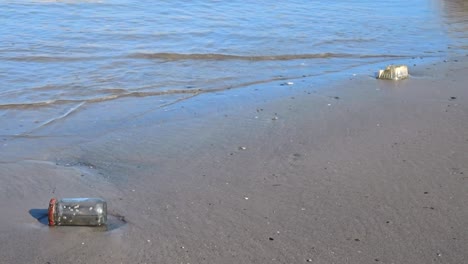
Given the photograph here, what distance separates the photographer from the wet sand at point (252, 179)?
4.47m

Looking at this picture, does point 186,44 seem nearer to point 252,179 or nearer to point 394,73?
point 394,73

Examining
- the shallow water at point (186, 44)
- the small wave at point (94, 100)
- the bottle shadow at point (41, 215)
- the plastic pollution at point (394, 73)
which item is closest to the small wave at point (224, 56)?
the shallow water at point (186, 44)

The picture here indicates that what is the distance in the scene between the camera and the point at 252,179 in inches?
222

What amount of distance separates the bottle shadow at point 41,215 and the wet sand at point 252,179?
1 centimetres

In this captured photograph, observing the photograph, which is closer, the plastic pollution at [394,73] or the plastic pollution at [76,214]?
the plastic pollution at [76,214]

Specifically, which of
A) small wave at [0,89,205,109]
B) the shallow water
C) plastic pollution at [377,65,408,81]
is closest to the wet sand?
small wave at [0,89,205,109]

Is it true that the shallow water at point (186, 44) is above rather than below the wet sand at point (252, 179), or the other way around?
below

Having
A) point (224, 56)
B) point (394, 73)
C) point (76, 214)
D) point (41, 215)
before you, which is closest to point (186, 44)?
point (224, 56)

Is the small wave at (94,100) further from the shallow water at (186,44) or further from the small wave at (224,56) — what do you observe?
the small wave at (224,56)

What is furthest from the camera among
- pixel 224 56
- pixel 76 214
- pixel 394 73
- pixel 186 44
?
pixel 186 44

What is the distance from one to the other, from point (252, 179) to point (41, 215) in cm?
159

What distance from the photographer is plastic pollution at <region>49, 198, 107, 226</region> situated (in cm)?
471

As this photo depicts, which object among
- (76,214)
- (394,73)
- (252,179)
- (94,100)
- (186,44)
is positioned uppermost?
(76,214)

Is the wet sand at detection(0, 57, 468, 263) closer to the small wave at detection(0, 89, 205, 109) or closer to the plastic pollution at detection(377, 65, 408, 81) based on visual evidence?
the small wave at detection(0, 89, 205, 109)
